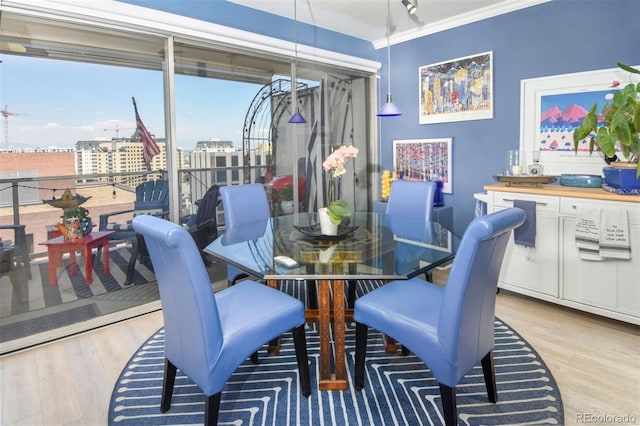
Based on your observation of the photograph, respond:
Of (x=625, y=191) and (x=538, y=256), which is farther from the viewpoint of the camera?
(x=538, y=256)

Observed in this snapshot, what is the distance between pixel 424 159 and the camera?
14.9 feet

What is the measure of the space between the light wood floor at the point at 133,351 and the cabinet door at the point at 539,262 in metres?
0.20

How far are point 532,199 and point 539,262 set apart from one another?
506 millimetres

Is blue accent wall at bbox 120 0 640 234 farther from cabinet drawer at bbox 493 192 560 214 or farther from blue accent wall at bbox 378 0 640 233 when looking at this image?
cabinet drawer at bbox 493 192 560 214

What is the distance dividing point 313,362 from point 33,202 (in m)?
2.24

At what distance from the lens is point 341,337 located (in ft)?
7.02

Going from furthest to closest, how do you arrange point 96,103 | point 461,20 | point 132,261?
point 461,20, point 132,261, point 96,103

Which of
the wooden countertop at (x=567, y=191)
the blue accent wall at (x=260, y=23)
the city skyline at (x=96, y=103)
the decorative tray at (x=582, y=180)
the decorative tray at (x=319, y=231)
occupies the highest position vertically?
the blue accent wall at (x=260, y=23)

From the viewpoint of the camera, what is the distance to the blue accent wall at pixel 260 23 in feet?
10.4

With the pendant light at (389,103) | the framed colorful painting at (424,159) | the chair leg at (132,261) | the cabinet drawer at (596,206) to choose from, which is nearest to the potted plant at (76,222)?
the chair leg at (132,261)

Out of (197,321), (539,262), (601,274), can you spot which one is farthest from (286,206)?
(601,274)

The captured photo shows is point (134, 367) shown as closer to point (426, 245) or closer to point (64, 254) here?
point (64, 254)

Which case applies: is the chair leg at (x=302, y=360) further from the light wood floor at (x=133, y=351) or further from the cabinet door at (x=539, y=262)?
the cabinet door at (x=539, y=262)

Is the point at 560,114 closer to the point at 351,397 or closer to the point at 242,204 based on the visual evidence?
the point at 242,204
